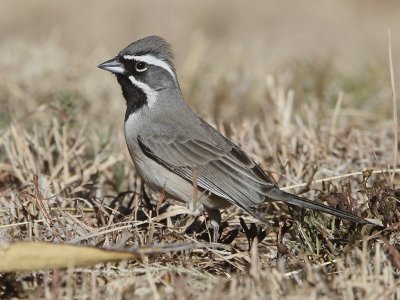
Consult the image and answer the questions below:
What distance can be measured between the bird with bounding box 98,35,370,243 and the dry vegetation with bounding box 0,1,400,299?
0.58 ft

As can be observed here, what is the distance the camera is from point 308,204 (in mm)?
4934

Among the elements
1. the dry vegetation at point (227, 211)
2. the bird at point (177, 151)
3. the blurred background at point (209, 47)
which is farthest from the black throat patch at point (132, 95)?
the blurred background at point (209, 47)

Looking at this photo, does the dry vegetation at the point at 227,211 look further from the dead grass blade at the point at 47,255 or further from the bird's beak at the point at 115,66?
the bird's beak at the point at 115,66

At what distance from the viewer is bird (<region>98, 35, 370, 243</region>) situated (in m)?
5.34

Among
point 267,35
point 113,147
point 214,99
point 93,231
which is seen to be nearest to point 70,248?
point 93,231

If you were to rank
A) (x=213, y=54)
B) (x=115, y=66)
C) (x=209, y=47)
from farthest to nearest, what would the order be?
(x=209, y=47) < (x=213, y=54) < (x=115, y=66)

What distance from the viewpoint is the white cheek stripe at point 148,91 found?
237 inches

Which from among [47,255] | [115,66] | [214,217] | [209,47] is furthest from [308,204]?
[209,47]

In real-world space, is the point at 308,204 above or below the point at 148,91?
below

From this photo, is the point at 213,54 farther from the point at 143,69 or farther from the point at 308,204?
the point at 308,204

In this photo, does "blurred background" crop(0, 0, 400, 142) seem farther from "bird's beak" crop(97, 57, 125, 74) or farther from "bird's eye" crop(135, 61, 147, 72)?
"bird's eye" crop(135, 61, 147, 72)

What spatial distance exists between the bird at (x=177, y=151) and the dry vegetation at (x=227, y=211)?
0.18 meters

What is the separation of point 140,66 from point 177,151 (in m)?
0.76

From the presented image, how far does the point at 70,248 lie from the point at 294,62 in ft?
20.7
